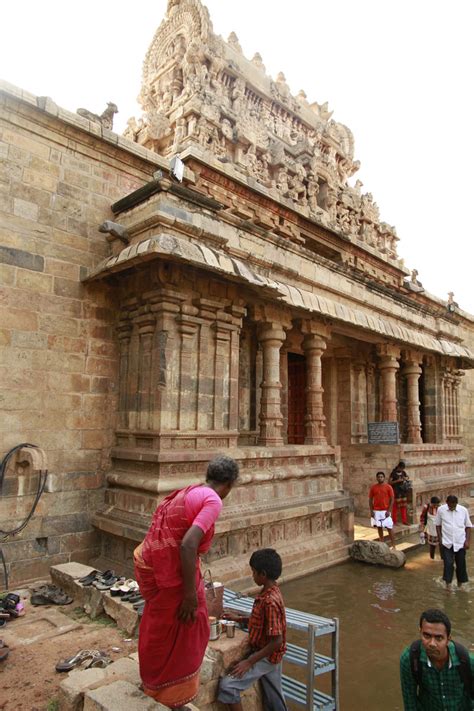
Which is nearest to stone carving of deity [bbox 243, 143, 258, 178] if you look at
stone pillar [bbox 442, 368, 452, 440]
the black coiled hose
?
stone pillar [bbox 442, 368, 452, 440]

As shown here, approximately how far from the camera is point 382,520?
8.87 m

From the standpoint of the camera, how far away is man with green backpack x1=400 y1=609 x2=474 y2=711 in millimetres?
2699

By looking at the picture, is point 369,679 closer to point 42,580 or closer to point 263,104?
point 42,580

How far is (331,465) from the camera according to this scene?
8906 mm

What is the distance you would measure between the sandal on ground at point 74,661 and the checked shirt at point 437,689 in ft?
7.56

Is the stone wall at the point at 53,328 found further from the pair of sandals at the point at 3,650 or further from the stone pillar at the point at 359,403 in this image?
the stone pillar at the point at 359,403

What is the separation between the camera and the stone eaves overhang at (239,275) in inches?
230

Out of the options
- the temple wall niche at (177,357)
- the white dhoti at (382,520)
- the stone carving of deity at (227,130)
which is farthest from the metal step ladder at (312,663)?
the stone carving of deity at (227,130)

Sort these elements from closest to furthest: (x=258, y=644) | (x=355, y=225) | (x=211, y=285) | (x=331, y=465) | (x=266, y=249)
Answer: (x=258, y=644)
(x=211, y=285)
(x=266, y=249)
(x=331, y=465)
(x=355, y=225)

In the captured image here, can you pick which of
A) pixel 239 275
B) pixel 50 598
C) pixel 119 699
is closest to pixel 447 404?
pixel 239 275

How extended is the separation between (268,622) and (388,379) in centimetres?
951

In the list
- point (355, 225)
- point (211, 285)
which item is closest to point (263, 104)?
point (355, 225)

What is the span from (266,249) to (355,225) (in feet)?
35.7

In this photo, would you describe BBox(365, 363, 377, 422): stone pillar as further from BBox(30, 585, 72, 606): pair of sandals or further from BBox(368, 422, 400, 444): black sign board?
BBox(30, 585, 72, 606): pair of sandals
